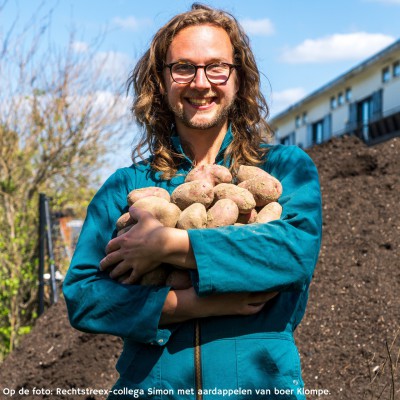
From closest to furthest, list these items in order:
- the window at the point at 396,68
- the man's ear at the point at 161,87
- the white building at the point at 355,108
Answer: the man's ear at the point at 161,87, the white building at the point at 355,108, the window at the point at 396,68

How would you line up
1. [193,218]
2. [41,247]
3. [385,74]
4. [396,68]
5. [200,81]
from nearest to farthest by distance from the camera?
[193,218] < [200,81] < [41,247] < [396,68] < [385,74]

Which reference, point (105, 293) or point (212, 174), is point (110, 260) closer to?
point (105, 293)

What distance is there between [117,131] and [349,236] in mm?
5228

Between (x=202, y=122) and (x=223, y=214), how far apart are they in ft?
1.54

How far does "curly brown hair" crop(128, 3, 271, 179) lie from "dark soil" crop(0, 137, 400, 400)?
9.02 feet

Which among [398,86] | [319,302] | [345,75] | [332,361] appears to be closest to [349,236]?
[319,302]

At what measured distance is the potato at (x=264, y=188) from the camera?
7.54 ft

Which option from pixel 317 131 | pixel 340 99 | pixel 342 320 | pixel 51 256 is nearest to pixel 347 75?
pixel 340 99

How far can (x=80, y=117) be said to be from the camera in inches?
425

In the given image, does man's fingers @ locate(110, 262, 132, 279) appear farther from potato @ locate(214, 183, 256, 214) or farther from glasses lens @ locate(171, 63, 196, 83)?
glasses lens @ locate(171, 63, 196, 83)

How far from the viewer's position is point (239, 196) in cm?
226

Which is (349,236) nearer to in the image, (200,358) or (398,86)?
(200,358)

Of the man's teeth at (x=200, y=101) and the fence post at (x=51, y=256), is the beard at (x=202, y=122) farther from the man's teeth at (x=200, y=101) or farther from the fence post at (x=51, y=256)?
the fence post at (x=51, y=256)

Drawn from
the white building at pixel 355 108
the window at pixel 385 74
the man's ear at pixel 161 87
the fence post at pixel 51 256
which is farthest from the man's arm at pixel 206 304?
the window at pixel 385 74
